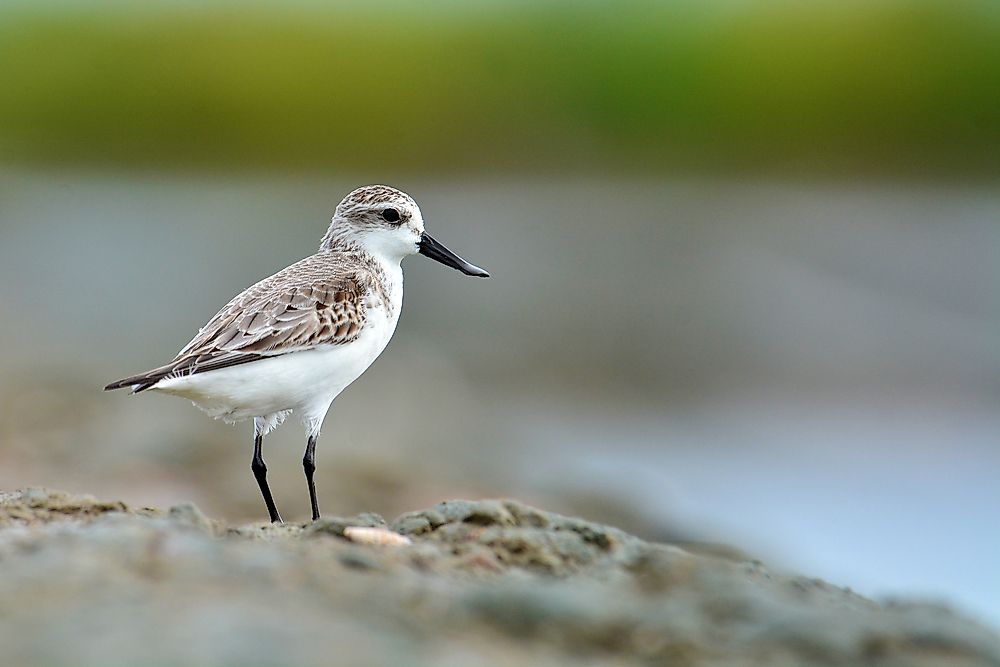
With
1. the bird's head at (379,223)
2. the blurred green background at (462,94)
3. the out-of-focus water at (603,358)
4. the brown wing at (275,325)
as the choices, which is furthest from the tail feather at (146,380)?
the blurred green background at (462,94)

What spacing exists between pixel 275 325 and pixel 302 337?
0.12 m

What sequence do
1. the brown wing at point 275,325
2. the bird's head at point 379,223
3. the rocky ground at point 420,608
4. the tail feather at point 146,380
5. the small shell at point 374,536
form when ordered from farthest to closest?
the bird's head at point 379,223 < the brown wing at point 275,325 < the tail feather at point 146,380 < the small shell at point 374,536 < the rocky ground at point 420,608

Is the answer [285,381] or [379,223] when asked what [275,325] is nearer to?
[285,381]

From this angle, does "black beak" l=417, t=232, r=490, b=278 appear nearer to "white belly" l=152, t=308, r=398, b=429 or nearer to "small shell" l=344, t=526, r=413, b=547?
"white belly" l=152, t=308, r=398, b=429

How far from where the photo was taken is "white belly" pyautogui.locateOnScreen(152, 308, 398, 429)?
4855mm

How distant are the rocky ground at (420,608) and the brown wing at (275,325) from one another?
1551 millimetres

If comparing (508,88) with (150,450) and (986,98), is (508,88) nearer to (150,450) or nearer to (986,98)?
(986,98)

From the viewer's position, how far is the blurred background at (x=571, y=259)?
808cm

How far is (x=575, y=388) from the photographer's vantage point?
10453mm

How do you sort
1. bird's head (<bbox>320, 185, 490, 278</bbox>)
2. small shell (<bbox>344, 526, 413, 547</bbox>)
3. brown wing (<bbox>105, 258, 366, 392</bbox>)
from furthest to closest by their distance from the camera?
bird's head (<bbox>320, 185, 490, 278</bbox>) → brown wing (<bbox>105, 258, 366, 392</bbox>) → small shell (<bbox>344, 526, 413, 547</bbox>)

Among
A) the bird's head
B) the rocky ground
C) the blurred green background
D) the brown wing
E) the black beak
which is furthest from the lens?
the blurred green background

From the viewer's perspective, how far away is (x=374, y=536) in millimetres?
3406

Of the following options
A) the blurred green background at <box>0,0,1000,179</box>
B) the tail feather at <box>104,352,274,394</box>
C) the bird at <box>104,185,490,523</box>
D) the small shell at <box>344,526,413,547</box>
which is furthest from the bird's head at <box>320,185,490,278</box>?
the blurred green background at <box>0,0,1000,179</box>

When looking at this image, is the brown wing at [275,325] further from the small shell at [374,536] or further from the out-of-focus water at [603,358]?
the out-of-focus water at [603,358]
